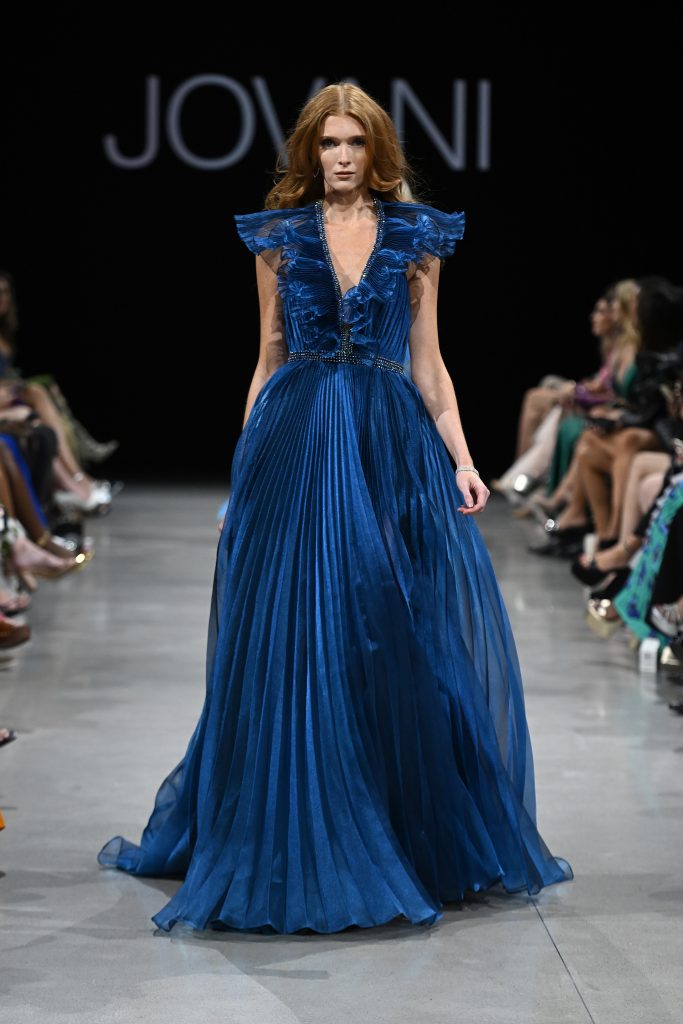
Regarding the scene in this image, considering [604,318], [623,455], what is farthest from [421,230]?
[604,318]

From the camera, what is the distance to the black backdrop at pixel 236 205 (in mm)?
9758

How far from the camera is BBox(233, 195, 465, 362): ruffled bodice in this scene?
2.47m

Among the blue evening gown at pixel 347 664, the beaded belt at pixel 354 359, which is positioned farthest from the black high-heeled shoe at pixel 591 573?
the beaded belt at pixel 354 359

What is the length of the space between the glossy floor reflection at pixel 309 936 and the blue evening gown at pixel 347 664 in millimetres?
72

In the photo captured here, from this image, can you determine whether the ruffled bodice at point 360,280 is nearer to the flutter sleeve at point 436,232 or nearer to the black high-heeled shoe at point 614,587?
the flutter sleeve at point 436,232

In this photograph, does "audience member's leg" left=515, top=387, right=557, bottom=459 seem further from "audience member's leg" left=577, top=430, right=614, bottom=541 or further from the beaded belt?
the beaded belt

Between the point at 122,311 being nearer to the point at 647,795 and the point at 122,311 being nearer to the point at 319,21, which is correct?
the point at 319,21

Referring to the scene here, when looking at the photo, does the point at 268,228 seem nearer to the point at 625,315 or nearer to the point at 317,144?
the point at 317,144

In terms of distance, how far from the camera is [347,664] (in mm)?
2359

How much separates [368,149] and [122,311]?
806 cm

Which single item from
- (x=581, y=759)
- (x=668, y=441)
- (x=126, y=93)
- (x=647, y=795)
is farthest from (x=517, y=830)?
(x=126, y=93)

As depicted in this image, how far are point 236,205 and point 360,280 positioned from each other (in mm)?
7737

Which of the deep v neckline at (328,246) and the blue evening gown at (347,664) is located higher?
the deep v neckline at (328,246)

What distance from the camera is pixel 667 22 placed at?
9773 mm
